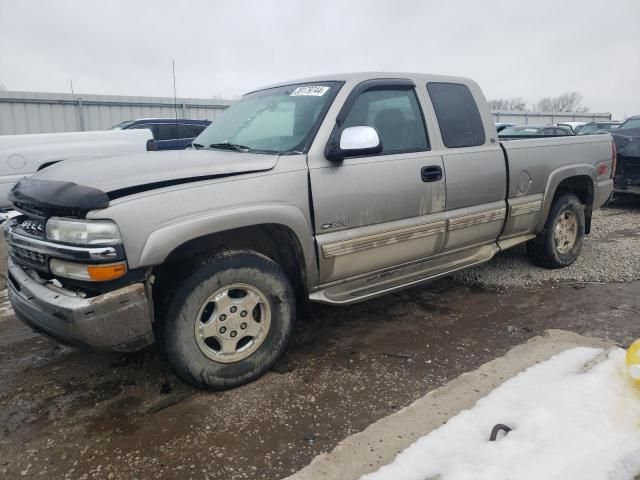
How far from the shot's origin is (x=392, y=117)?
12.2ft

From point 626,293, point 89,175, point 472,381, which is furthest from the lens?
point 626,293

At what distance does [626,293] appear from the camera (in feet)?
14.8

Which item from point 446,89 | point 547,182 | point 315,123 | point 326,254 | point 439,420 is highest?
point 446,89

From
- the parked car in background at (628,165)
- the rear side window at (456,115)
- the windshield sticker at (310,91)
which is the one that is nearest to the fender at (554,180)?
the rear side window at (456,115)

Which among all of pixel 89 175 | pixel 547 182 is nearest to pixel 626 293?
pixel 547 182

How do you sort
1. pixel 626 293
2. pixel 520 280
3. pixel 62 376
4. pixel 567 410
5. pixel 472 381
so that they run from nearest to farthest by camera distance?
pixel 567 410
pixel 472 381
pixel 62 376
pixel 626 293
pixel 520 280

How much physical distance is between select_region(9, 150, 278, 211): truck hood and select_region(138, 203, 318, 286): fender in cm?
23

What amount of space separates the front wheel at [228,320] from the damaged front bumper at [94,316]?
17 cm

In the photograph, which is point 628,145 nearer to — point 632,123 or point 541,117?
point 632,123

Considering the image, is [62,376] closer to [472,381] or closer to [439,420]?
[439,420]

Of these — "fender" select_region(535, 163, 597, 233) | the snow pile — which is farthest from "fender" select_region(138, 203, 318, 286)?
"fender" select_region(535, 163, 597, 233)

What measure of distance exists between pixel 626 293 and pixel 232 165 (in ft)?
12.4

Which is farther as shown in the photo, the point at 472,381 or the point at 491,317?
the point at 491,317

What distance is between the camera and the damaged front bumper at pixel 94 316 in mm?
2449
